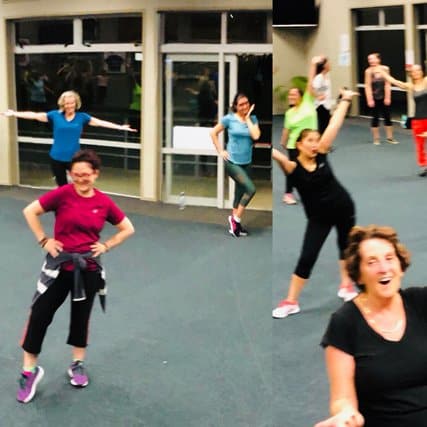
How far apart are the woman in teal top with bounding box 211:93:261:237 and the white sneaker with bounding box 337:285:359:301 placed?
0.31m

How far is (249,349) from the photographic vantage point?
1727mm

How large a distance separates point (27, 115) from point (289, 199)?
0.86m

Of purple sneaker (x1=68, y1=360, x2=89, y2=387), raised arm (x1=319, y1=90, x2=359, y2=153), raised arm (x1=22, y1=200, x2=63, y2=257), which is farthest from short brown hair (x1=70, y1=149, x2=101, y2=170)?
raised arm (x1=319, y1=90, x2=359, y2=153)

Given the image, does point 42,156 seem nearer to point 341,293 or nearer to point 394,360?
point 341,293

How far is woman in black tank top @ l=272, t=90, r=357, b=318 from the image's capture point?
3.00 ft

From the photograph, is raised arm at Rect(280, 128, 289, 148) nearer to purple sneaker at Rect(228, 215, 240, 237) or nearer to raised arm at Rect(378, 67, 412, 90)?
raised arm at Rect(378, 67, 412, 90)

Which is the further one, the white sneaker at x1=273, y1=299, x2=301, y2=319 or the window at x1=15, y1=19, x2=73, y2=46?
the window at x1=15, y1=19, x2=73, y2=46

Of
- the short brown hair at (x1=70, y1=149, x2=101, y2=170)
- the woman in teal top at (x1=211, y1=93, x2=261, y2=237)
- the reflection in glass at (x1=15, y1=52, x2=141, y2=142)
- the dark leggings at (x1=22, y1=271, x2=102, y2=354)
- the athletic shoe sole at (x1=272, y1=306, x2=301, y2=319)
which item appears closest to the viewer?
the athletic shoe sole at (x1=272, y1=306, x2=301, y2=319)

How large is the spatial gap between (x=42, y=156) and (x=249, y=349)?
28.6 inches

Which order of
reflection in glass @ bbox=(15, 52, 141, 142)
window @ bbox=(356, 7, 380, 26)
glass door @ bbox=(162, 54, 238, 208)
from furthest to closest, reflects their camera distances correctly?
glass door @ bbox=(162, 54, 238, 208) < reflection in glass @ bbox=(15, 52, 141, 142) < window @ bbox=(356, 7, 380, 26)

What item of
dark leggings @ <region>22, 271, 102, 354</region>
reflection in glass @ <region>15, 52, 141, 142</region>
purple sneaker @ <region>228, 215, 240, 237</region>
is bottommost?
dark leggings @ <region>22, 271, 102, 354</region>

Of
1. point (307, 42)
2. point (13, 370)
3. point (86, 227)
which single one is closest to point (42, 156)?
point (86, 227)

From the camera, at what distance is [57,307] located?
1.59 meters

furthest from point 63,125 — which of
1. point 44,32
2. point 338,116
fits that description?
point 338,116
